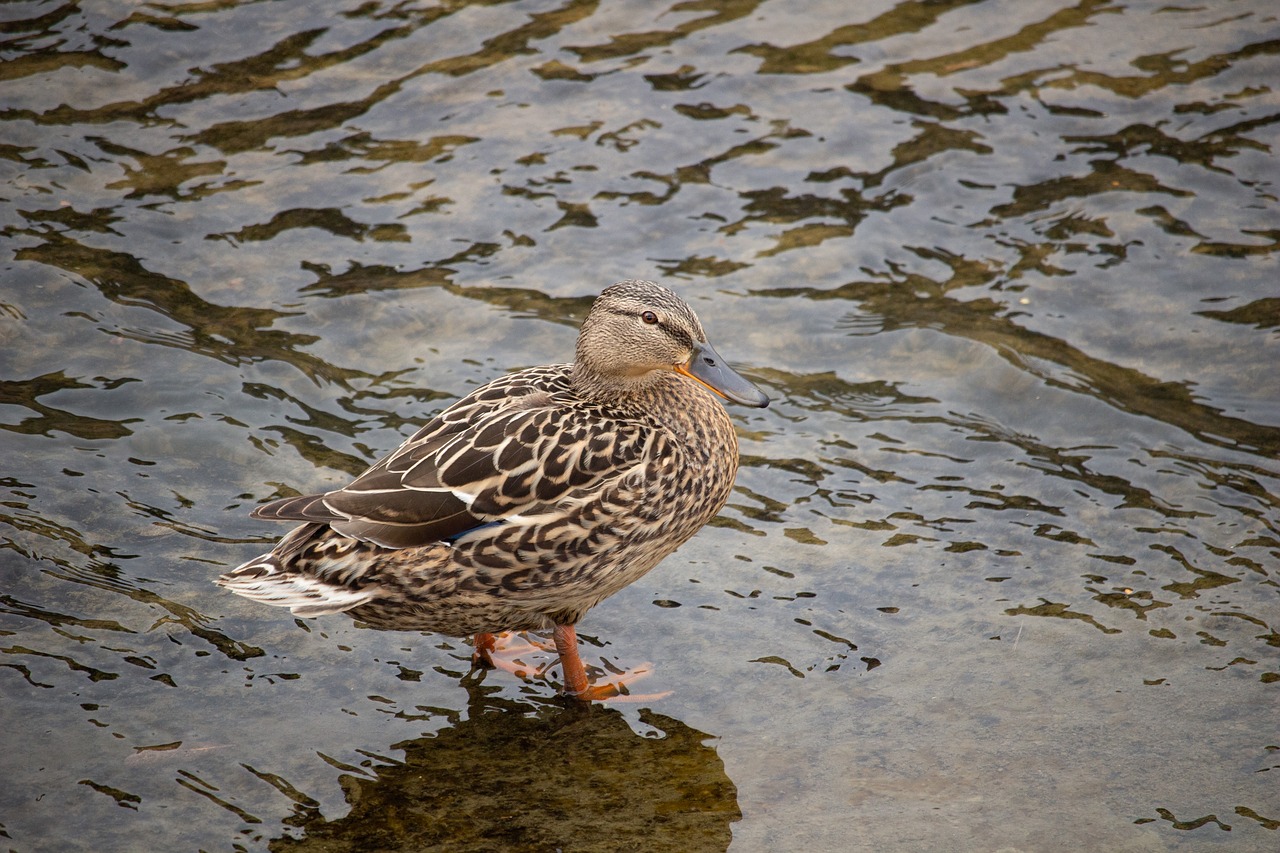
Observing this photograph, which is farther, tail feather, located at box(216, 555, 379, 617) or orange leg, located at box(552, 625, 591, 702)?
orange leg, located at box(552, 625, 591, 702)

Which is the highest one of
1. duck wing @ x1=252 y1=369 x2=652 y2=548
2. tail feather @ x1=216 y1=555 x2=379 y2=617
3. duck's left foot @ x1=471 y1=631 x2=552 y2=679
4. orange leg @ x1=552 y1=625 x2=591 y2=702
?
duck wing @ x1=252 y1=369 x2=652 y2=548

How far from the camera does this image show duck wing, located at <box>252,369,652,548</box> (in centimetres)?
475

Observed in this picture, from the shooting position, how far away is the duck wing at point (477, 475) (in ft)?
15.6

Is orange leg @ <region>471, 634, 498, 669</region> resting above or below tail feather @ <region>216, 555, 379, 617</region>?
below

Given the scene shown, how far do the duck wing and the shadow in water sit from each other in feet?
2.75

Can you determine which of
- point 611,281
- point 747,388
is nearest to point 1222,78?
→ point 611,281

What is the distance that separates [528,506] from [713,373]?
1050mm

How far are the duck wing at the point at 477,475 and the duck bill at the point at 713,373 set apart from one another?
1.27 ft

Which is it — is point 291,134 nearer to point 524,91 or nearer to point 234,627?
point 524,91

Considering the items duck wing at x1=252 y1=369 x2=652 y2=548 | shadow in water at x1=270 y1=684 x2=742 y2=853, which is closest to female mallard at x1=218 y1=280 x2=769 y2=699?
duck wing at x1=252 y1=369 x2=652 y2=548

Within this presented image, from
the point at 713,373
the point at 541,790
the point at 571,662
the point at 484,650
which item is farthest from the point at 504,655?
the point at 713,373

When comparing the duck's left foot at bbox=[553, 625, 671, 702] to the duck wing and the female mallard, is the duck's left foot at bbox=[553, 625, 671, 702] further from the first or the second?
the duck wing

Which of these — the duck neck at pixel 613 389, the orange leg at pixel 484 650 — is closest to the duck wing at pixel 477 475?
the duck neck at pixel 613 389

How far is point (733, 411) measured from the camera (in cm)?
706
